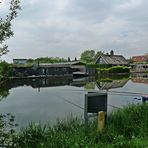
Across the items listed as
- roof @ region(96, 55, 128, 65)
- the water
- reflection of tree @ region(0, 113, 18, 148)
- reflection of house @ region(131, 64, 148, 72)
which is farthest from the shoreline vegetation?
reflection of house @ region(131, 64, 148, 72)

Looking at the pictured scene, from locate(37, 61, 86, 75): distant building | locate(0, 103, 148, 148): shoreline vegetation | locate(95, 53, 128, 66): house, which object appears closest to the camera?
locate(0, 103, 148, 148): shoreline vegetation

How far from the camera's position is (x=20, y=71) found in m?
56.5

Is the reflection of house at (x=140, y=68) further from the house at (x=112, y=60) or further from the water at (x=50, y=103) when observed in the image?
the water at (x=50, y=103)

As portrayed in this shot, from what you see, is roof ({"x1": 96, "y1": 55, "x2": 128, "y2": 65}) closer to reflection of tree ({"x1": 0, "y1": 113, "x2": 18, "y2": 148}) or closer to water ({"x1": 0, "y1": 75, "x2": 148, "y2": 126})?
water ({"x1": 0, "y1": 75, "x2": 148, "y2": 126})

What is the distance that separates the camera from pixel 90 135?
6020mm

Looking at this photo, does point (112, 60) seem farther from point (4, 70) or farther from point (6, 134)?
point (4, 70)

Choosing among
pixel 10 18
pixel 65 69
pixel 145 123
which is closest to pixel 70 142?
pixel 145 123

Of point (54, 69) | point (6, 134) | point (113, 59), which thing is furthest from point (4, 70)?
point (113, 59)

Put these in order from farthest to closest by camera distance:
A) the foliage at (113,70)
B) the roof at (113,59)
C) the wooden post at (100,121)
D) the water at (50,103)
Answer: the roof at (113,59)
the foliage at (113,70)
the water at (50,103)
the wooden post at (100,121)

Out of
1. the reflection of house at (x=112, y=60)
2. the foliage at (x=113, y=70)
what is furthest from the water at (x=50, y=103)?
the reflection of house at (x=112, y=60)

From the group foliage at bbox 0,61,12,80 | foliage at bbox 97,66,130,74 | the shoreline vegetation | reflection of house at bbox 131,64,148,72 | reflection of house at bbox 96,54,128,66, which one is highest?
reflection of house at bbox 96,54,128,66

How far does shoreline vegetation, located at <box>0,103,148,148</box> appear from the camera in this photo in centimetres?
534

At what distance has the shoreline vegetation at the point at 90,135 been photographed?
534cm

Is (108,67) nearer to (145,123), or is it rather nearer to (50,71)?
(50,71)
